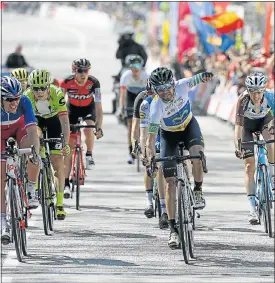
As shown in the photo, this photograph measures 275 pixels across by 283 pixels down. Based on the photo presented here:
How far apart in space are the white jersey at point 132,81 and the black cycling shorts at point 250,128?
18.1 ft

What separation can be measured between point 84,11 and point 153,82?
104 m

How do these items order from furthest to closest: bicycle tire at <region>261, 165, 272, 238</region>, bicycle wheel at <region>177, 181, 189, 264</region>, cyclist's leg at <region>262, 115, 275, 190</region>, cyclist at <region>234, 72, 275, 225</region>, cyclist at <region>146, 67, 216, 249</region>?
1. cyclist's leg at <region>262, 115, 275, 190</region>
2. cyclist at <region>234, 72, 275, 225</region>
3. bicycle tire at <region>261, 165, 272, 238</region>
4. cyclist at <region>146, 67, 216, 249</region>
5. bicycle wheel at <region>177, 181, 189, 264</region>

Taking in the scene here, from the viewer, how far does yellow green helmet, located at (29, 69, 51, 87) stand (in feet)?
47.4

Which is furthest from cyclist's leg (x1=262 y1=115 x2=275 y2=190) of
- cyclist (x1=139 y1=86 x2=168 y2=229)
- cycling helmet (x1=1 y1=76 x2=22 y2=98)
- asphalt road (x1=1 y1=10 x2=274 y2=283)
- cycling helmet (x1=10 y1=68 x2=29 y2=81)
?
cycling helmet (x1=1 y1=76 x2=22 y2=98)

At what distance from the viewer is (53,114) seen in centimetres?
1542

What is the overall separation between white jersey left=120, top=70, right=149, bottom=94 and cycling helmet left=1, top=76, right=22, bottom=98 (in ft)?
25.8

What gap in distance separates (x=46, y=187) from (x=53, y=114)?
104 centimetres

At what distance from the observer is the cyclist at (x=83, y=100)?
16883 mm

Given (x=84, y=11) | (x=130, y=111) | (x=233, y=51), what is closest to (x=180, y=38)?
(x=233, y=51)

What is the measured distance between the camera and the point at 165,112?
13.6m

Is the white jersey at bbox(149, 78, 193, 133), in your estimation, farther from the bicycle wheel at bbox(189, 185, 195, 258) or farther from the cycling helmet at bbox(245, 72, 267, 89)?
the cycling helmet at bbox(245, 72, 267, 89)

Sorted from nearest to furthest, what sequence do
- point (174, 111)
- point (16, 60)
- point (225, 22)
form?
point (174, 111) < point (225, 22) < point (16, 60)

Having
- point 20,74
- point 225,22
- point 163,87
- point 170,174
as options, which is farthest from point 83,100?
point 225,22

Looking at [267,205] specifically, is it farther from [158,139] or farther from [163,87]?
[163,87]
